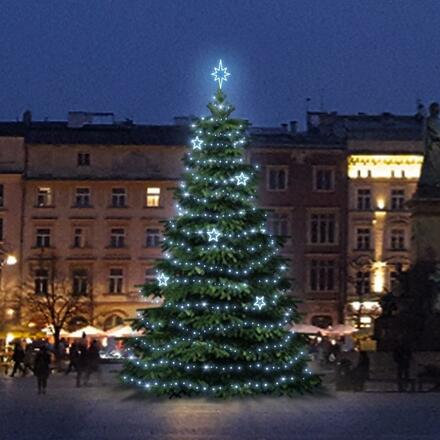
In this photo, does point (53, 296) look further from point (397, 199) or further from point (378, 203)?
point (397, 199)

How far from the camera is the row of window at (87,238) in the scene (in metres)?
75.3

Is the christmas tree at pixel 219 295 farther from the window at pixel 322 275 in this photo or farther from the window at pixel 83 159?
the window at pixel 83 159

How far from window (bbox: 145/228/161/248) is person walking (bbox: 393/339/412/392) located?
45019mm

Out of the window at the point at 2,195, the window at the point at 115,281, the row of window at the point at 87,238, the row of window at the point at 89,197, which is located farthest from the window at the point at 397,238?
the window at the point at 2,195

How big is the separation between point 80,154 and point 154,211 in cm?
515

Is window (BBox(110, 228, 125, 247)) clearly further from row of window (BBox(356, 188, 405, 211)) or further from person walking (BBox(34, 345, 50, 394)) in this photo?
person walking (BBox(34, 345, 50, 394))

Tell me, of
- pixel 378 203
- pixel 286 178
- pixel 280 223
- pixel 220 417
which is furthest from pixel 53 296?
pixel 220 417

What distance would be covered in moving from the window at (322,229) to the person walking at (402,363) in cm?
4463

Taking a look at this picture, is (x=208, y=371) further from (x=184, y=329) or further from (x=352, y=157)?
(x=352, y=157)

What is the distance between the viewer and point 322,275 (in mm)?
75938

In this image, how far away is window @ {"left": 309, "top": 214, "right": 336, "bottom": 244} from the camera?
76250mm

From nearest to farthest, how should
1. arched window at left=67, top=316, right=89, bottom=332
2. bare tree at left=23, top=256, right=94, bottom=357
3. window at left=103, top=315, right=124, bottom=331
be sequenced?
bare tree at left=23, top=256, right=94, bottom=357
arched window at left=67, top=316, right=89, bottom=332
window at left=103, top=315, right=124, bottom=331

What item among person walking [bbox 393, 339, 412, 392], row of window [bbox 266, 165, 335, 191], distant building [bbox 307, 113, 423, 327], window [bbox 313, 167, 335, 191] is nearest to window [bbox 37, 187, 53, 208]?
row of window [bbox 266, 165, 335, 191]

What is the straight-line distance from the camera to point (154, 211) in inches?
3000
